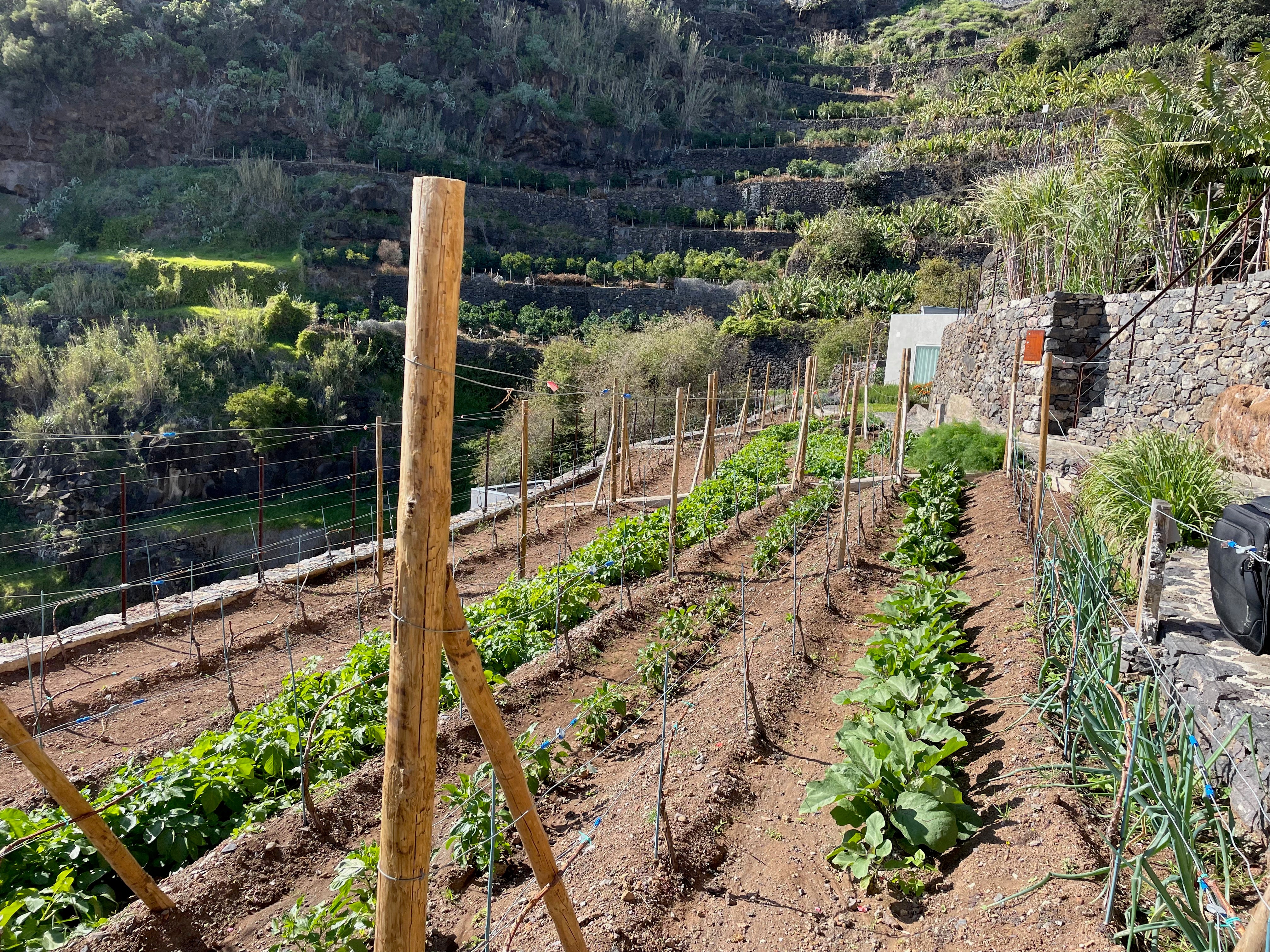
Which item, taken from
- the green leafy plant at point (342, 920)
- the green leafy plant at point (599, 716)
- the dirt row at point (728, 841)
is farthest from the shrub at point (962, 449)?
Result: the green leafy plant at point (342, 920)

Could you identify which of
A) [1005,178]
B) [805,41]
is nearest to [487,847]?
[1005,178]

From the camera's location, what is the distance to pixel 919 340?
20875mm

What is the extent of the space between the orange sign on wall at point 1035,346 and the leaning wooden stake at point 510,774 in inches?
424

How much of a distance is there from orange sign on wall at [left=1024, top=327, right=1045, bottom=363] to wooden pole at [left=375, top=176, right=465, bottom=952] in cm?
1092

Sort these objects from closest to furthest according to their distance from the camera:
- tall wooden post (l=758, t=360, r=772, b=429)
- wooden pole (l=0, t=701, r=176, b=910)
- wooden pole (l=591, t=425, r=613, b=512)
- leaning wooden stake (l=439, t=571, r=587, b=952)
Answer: leaning wooden stake (l=439, t=571, r=587, b=952) < wooden pole (l=0, t=701, r=176, b=910) < wooden pole (l=591, t=425, r=613, b=512) < tall wooden post (l=758, t=360, r=772, b=429)

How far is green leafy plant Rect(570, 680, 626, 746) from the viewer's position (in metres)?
5.19

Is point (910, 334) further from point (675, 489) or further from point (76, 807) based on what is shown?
point (76, 807)

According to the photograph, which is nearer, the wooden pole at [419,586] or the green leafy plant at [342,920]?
the wooden pole at [419,586]

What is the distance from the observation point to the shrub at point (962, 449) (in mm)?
11016

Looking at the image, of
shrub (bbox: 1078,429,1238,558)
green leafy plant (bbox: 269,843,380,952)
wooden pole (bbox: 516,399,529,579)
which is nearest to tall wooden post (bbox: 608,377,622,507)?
wooden pole (bbox: 516,399,529,579)

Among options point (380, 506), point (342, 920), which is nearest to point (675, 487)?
point (380, 506)

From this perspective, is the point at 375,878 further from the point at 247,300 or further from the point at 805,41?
the point at 805,41

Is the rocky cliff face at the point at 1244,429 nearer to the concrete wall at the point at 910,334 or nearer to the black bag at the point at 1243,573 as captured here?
the black bag at the point at 1243,573

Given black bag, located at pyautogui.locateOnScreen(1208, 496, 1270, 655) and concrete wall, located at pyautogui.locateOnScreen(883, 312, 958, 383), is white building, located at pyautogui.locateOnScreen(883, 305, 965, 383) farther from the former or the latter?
black bag, located at pyautogui.locateOnScreen(1208, 496, 1270, 655)
